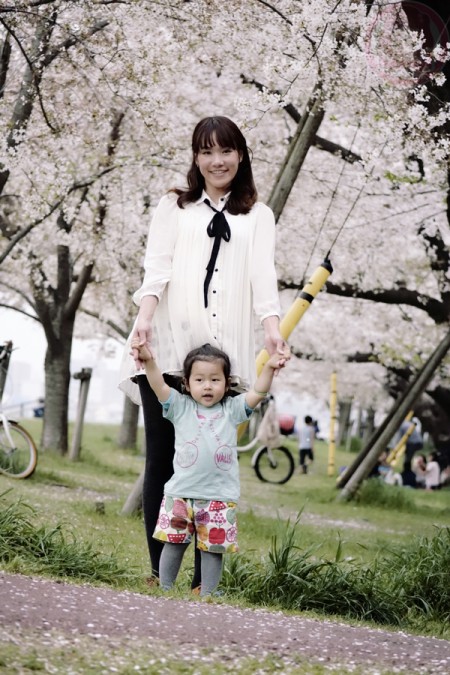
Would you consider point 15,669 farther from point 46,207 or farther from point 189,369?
point 46,207

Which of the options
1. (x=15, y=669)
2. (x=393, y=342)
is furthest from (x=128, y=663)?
(x=393, y=342)

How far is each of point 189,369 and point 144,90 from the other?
15.3 ft

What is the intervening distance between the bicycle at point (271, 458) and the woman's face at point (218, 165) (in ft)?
51.4

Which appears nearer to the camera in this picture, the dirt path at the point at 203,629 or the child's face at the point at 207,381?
the dirt path at the point at 203,629

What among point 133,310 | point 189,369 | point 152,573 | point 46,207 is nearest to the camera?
point 189,369

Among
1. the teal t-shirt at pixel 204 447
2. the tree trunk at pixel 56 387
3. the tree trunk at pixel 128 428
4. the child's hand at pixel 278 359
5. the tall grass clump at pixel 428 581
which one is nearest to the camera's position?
the child's hand at pixel 278 359

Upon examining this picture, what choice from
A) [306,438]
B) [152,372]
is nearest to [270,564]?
[152,372]

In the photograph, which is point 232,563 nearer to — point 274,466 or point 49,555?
point 49,555

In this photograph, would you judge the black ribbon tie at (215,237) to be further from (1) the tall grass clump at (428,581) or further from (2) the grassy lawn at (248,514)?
(1) the tall grass clump at (428,581)

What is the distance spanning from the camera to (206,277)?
15.6 ft

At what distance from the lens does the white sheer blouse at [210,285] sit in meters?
4.77

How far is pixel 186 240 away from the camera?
4848 millimetres

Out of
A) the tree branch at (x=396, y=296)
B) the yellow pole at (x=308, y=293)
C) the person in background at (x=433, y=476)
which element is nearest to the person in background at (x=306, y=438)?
the person in background at (x=433, y=476)

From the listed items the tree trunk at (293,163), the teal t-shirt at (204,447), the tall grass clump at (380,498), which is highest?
the tree trunk at (293,163)
